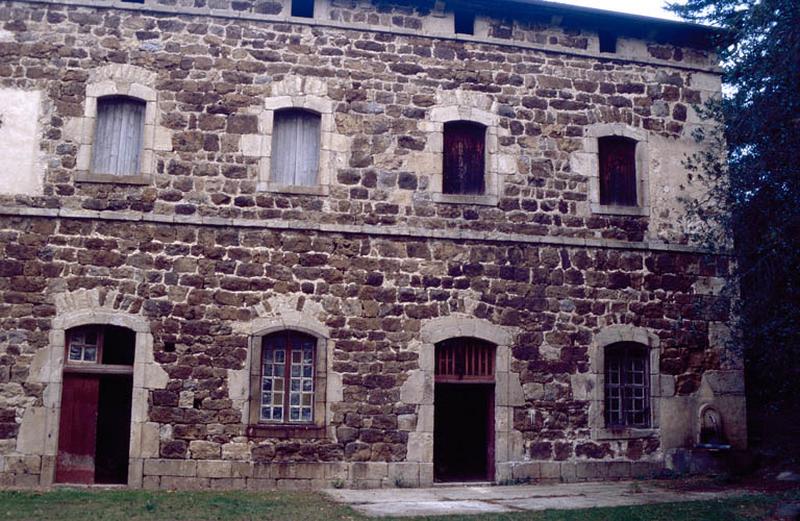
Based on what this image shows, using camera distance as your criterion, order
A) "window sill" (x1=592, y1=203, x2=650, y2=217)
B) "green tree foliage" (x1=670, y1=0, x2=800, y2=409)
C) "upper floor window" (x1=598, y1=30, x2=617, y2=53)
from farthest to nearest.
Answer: "upper floor window" (x1=598, y1=30, x2=617, y2=53) < "window sill" (x1=592, y1=203, x2=650, y2=217) < "green tree foliage" (x1=670, y1=0, x2=800, y2=409)

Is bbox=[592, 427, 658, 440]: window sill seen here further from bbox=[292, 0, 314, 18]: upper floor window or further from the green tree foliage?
bbox=[292, 0, 314, 18]: upper floor window

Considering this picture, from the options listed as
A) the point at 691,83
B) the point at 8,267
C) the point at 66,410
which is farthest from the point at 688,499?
the point at 8,267

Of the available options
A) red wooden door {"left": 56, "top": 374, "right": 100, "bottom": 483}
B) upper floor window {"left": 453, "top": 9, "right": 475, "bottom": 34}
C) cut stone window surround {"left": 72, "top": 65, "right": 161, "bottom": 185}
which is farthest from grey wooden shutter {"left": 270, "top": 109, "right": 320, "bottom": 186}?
red wooden door {"left": 56, "top": 374, "right": 100, "bottom": 483}

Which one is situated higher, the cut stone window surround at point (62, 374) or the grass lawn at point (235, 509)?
the cut stone window surround at point (62, 374)

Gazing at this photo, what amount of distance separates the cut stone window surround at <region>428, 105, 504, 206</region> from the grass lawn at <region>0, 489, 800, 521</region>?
198 inches

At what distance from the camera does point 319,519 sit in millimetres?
8438

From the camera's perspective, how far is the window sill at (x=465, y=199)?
12070mm

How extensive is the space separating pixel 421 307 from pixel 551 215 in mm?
2670

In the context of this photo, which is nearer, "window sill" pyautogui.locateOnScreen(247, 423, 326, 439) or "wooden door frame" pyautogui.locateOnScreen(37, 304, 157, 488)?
"wooden door frame" pyautogui.locateOnScreen(37, 304, 157, 488)

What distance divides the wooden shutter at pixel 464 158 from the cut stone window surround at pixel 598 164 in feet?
5.13

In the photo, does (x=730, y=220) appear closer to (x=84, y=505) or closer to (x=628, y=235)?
(x=628, y=235)

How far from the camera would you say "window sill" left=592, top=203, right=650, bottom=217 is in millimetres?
12617

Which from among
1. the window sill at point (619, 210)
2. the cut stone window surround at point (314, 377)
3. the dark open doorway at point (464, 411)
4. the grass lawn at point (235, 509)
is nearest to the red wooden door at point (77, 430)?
the grass lawn at point (235, 509)

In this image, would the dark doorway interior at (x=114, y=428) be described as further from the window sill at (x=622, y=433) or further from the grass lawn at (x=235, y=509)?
the window sill at (x=622, y=433)
